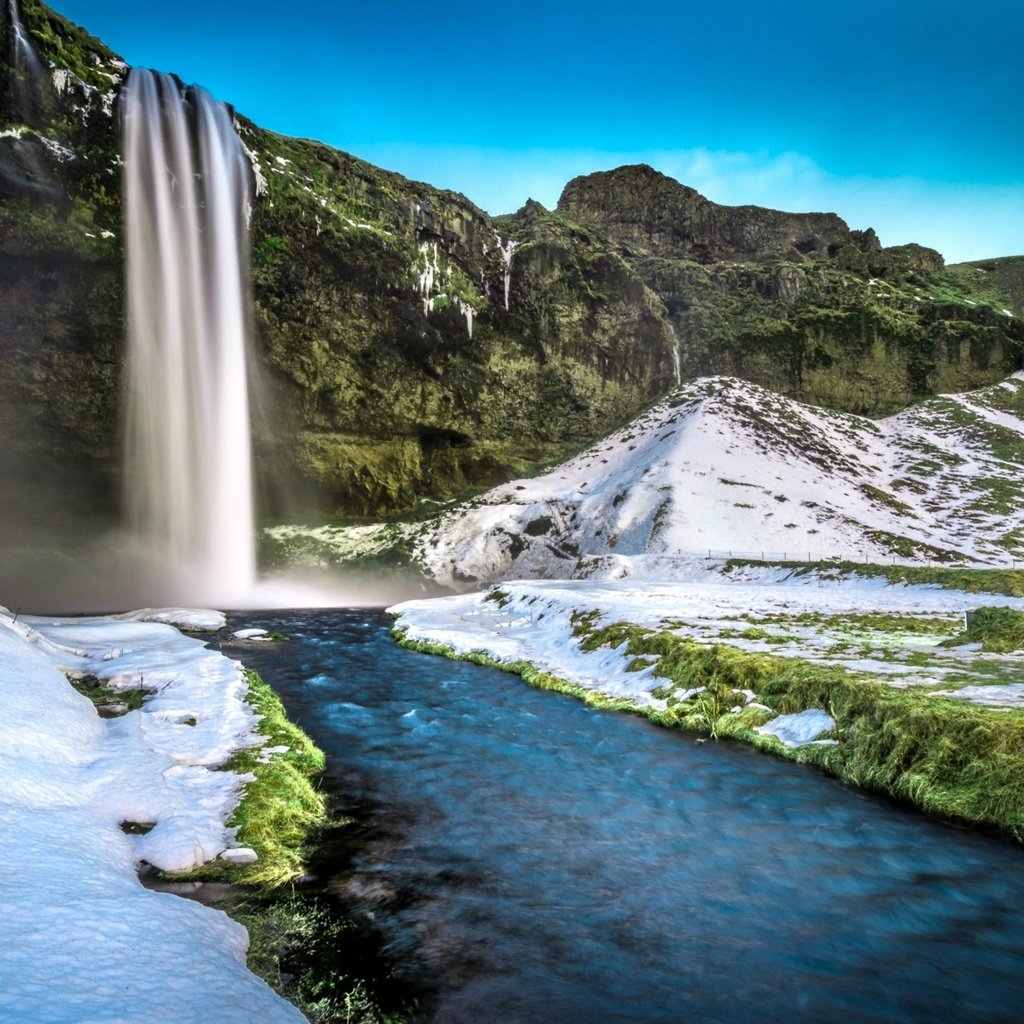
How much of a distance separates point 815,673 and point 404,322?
65123 millimetres

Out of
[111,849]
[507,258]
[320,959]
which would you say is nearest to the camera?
[320,959]

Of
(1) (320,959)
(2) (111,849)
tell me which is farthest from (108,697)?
(1) (320,959)

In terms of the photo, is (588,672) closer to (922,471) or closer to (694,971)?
(694,971)

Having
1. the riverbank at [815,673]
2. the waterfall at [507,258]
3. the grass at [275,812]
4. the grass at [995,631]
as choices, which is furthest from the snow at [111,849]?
the waterfall at [507,258]

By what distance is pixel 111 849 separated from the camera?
6438mm

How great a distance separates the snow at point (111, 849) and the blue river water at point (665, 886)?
1903 millimetres

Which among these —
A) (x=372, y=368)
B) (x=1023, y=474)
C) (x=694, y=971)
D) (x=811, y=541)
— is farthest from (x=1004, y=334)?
(x=694, y=971)

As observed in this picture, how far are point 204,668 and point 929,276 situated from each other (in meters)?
175

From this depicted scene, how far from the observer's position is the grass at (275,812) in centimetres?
695

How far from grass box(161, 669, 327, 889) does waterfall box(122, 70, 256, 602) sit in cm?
4943

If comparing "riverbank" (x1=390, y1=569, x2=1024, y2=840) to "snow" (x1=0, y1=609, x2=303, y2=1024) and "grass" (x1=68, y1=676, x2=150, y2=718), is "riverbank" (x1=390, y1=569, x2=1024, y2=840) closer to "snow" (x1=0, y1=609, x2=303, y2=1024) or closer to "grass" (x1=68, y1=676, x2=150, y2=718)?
"snow" (x1=0, y1=609, x2=303, y2=1024)

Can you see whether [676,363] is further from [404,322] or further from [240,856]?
[240,856]

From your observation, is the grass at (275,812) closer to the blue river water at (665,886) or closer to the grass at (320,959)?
the grass at (320,959)

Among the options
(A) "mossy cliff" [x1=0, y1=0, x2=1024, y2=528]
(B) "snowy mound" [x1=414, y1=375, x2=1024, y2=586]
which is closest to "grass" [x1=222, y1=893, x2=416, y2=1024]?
(B) "snowy mound" [x1=414, y1=375, x2=1024, y2=586]
